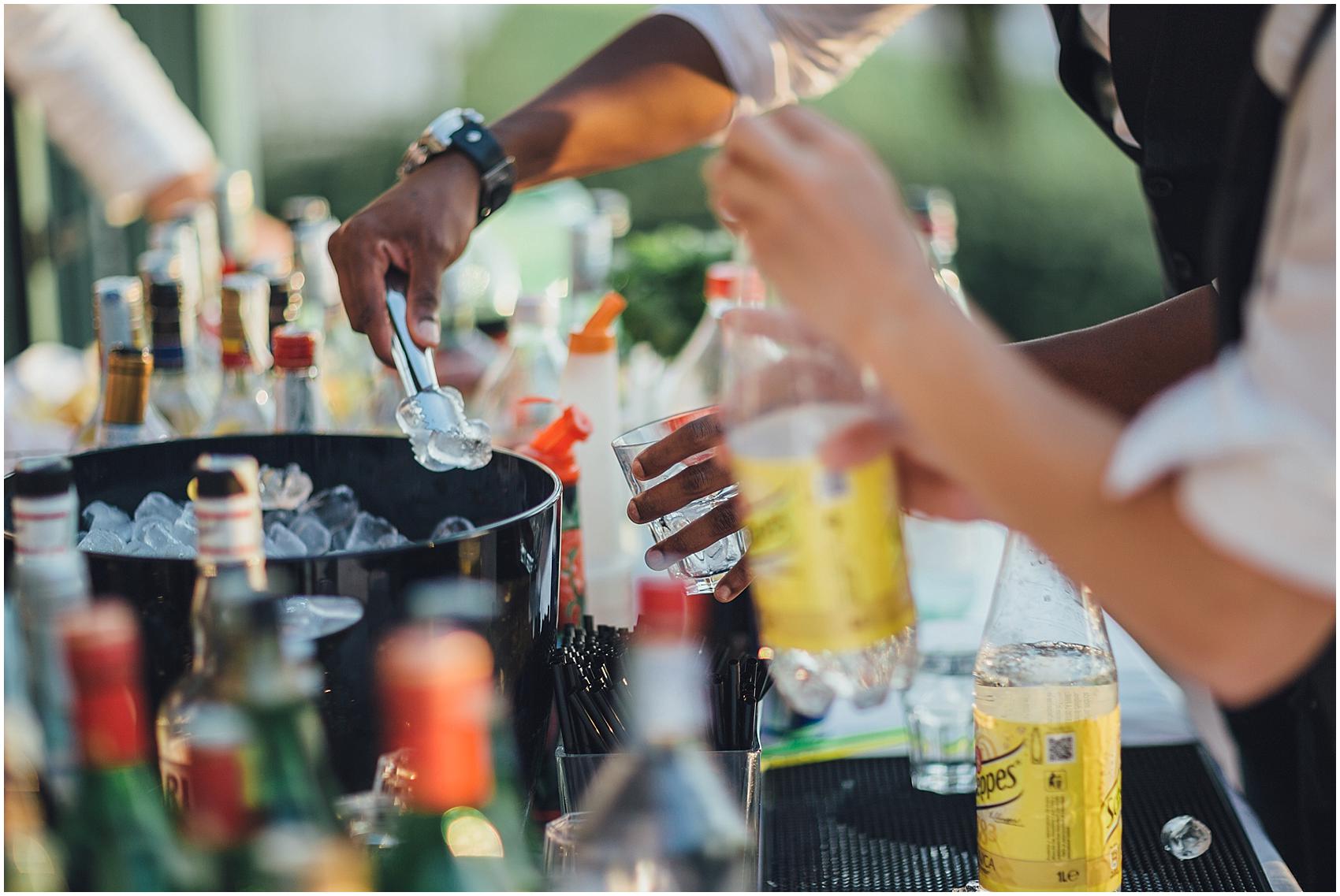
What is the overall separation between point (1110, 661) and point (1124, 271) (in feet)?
17.2

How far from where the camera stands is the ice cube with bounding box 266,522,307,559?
0.99 meters

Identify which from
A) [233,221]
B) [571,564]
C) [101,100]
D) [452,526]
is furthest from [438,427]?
[101,100]

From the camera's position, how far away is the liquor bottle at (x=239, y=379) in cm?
136

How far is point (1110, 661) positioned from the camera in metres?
1.06

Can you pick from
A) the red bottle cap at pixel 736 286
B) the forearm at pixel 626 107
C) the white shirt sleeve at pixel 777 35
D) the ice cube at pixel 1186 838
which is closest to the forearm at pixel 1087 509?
the ice cube at pixel 1186 838

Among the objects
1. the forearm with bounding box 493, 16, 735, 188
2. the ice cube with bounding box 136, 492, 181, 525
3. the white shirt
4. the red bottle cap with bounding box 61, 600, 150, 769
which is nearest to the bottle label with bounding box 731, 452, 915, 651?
the white shirt

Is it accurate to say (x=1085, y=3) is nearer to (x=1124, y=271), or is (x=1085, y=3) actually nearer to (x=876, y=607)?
(x=876, y=607)

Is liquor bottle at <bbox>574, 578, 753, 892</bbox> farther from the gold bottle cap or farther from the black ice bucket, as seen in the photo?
the gold bottle cap

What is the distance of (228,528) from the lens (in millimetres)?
708

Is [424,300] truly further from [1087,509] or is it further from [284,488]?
[1087,509]

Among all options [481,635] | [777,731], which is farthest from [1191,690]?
[481,635]

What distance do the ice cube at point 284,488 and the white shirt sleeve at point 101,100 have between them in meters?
1.61

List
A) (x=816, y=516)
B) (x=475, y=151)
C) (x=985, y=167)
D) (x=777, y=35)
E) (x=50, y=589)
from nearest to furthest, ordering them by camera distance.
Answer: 1. (x=816, y=516)
2. (x=50, y=589)
3. (x=475, y=151)
4. (x=777, y=35)
5. (x=985, y=167)

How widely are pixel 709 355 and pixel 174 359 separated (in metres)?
0.72
